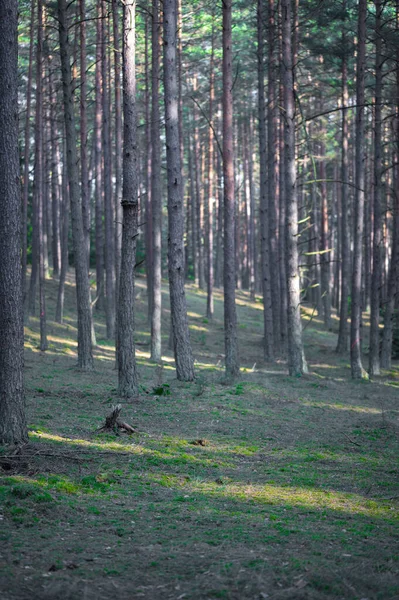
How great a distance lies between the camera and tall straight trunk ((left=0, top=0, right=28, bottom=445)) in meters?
7.46

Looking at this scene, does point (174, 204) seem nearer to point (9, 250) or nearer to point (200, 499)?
point (9, 250)

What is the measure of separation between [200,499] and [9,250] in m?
3.76

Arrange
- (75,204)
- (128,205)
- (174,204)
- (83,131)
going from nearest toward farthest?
(128,205), (174,204), (75,204), (83,131)

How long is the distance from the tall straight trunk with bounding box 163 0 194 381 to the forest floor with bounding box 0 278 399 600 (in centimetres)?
120

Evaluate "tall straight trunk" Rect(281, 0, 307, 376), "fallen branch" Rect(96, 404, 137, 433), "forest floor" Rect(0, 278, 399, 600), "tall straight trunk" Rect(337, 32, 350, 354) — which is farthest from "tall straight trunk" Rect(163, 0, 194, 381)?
"tall straight trunk" Rect(337, 32, 350, 354)

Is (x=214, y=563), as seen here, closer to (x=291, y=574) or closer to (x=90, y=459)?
(x=291, y=574)

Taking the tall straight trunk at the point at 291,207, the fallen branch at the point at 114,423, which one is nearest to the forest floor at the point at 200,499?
the fallen branch at the point at 114,423

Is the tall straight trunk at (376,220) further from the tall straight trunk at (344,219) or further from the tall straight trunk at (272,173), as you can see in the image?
the tall straight trunk at (272,173)

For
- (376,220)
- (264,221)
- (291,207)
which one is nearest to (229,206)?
(291,207)

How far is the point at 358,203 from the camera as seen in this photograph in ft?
61.7

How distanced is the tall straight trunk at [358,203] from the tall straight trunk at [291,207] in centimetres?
196

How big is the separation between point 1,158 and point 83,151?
1285 cm

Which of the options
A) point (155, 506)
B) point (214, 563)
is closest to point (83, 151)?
point (155, 506)

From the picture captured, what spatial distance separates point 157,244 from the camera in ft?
67.2
